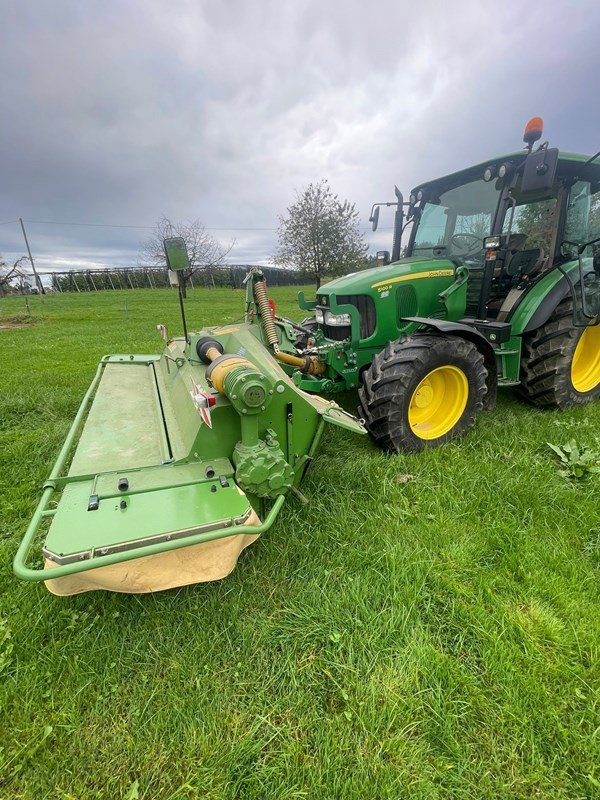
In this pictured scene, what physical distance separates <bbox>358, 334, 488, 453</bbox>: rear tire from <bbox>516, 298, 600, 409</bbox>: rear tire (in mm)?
998

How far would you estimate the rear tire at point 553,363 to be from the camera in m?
3.99

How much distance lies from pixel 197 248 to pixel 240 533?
30606mm

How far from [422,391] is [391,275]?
112cm

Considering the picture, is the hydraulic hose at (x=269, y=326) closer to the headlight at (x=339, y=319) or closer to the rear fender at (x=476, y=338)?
the headlight at (x=339, y=319)

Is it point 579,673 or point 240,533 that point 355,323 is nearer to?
point 240,533

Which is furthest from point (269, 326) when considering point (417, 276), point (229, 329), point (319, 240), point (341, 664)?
point (319, 240)

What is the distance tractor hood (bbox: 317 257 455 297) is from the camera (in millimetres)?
3666

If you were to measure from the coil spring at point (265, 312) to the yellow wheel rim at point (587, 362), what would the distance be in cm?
352

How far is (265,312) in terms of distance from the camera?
3119 mm

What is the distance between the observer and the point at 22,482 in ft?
10.5

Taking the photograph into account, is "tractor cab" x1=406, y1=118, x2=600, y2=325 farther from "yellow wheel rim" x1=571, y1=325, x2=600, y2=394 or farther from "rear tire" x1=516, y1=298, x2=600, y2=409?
"yellow wheel rim" x1=571, y1=325, x2=600, y2=394

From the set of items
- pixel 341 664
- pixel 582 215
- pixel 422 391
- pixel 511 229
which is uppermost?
pixel 582 215

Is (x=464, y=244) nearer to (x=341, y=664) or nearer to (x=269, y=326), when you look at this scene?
(x=269, y=326)

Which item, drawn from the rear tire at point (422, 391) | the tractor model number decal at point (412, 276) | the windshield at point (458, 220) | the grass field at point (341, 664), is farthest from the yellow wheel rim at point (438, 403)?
→ the windshield at point (458, 220)
